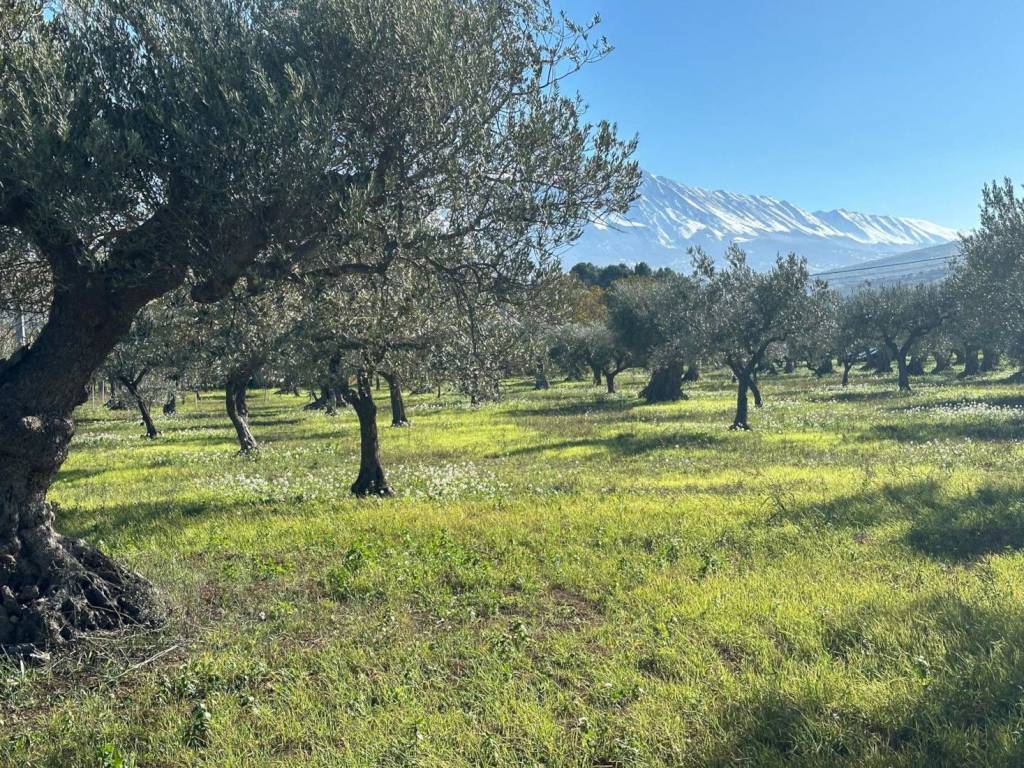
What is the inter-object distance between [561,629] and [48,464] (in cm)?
606

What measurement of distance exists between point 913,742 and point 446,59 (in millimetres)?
7814

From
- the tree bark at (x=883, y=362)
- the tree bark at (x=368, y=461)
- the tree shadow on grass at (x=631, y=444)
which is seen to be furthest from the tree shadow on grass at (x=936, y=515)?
the tree bark at (x=883, y=362)

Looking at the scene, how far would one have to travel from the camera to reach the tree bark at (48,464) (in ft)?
22.7

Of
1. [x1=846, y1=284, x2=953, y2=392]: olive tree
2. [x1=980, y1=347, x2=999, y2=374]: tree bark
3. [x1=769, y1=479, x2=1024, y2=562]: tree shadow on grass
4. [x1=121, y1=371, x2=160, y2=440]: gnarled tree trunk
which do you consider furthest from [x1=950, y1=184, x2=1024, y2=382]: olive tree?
[x1=121, y1=371, x2=160, y2=440]: gnarled tree trunk

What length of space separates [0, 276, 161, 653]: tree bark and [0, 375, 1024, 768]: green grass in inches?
21.1

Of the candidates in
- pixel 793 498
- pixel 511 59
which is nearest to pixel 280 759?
pixel 511 59

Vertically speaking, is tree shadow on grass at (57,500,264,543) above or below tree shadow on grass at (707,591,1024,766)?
above

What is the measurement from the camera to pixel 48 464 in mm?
7234

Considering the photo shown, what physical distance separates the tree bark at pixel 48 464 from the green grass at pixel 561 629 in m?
0.53

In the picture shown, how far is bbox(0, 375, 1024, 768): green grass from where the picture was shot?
521 centimetres

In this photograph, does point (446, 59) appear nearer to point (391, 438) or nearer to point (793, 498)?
point (793, 498)

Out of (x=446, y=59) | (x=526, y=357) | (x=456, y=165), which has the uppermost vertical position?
(x=446, y=59)

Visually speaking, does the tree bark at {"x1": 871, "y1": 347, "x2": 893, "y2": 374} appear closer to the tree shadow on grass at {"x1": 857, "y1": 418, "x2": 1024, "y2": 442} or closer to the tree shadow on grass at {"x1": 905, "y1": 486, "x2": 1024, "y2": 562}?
the tree shadow on grass at {"x1": 857, "y1": 418, "x2": 1024, "y2": 442}

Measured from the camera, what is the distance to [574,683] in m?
6.13
